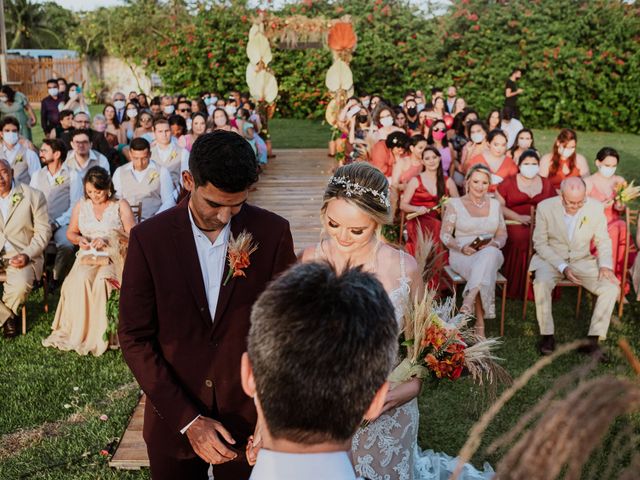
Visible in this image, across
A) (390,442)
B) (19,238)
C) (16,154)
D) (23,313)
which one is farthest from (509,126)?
(390,442)

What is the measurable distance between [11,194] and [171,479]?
548cm

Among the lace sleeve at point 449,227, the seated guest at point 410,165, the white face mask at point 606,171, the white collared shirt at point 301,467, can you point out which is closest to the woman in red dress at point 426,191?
the seated guest at point 410,165

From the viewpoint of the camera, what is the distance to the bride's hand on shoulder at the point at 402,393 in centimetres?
293


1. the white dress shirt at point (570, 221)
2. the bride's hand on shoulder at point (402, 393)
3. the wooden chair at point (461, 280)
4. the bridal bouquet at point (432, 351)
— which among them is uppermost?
the bridal bouquet at point (432, 351)

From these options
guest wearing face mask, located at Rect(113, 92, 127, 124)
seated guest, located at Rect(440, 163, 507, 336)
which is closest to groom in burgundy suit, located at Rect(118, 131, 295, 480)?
seated guest, located at Rect(440, 163, 507, 336)

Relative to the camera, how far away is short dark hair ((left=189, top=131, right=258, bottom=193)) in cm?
243

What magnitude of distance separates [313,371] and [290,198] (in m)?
9.92

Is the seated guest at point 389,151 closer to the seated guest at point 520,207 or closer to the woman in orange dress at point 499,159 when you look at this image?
the woman in orange dress at point 499,159

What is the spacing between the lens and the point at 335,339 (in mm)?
1398

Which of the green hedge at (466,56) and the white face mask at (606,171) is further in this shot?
the green hedge at (466,56)

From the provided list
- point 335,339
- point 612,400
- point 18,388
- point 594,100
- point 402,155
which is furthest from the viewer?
point 594,100

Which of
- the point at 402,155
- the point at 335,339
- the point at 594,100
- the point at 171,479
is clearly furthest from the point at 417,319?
the point at 594,100

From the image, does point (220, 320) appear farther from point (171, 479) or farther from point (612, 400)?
point (612, 400)

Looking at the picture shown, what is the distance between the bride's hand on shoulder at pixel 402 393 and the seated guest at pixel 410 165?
19.3 ft
